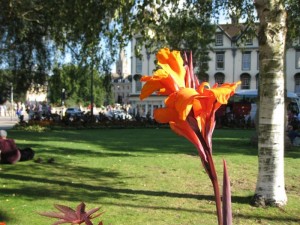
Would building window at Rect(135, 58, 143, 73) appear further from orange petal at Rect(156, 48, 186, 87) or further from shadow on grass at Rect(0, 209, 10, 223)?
orange petal at Rect(156, 48, 186, 87)

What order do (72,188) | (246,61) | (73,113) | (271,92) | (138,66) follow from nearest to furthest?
(271,92)
(72,188)
(73,113)
(246,61)
(138,66)

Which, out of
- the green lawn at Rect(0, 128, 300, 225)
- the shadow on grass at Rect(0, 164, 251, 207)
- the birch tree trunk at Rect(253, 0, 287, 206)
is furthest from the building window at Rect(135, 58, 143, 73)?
the birch tree trunk at Rect(253, 0, 287, 206)

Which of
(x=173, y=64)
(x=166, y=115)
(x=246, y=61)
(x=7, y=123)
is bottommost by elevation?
(x=7, y=123)

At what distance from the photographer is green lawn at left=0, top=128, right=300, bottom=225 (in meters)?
5.51

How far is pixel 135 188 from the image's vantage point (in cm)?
730

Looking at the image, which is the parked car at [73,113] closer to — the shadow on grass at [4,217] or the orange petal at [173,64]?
the shadow on grass at [4,217]

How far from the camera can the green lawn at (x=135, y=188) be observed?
551 centimetres

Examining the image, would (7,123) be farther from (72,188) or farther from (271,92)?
(271,92)

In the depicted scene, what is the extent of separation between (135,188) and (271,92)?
2.96 m

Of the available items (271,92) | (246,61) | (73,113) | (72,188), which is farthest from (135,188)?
(246,61)

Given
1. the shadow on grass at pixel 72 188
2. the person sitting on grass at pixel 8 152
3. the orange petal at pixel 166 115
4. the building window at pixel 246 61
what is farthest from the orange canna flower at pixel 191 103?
the building window at pixel 246 61

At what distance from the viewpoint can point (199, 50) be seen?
119ft

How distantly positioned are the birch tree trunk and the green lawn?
60cm

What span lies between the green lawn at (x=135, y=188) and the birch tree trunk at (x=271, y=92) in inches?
23.6
